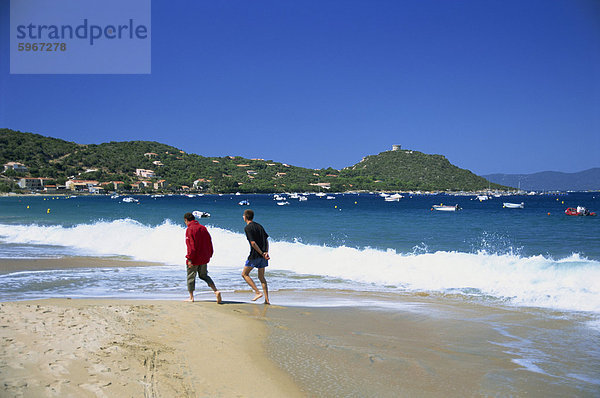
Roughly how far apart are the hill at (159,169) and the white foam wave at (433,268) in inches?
5600

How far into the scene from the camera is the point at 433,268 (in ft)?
48.1

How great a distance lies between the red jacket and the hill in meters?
154

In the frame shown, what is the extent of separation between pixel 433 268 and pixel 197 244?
867 centimetres

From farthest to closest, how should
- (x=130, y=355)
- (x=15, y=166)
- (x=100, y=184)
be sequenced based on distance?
1. (x=100, y=184)
2. (x=15, y=166)
3. (x=130, y=355)

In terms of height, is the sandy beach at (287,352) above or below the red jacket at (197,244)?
Answer: below

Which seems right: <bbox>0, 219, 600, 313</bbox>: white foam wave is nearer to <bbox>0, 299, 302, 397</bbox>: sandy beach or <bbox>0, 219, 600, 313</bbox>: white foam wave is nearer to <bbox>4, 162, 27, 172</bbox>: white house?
<bbox>0, 299, 302, 397</bbox>: sandy beach

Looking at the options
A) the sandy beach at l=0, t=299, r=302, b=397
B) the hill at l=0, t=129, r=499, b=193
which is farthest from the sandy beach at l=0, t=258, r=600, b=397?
the hill at l=0, t=129, r=499, b=193

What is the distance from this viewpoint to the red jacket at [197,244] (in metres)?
9.00

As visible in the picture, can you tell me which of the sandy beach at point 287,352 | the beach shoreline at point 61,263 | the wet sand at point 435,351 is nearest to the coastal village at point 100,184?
the beach shoreline at point 61,263

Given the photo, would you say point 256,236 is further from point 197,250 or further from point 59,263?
point 59,263

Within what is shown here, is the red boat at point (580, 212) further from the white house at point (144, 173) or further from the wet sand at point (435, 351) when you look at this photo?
the white house at point (144, 173)

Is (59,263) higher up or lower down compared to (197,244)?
lower down

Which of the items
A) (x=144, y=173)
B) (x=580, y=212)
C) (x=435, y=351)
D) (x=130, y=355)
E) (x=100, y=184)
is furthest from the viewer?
(x=144, y=173)

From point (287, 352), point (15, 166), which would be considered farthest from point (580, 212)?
point (15, 166)
